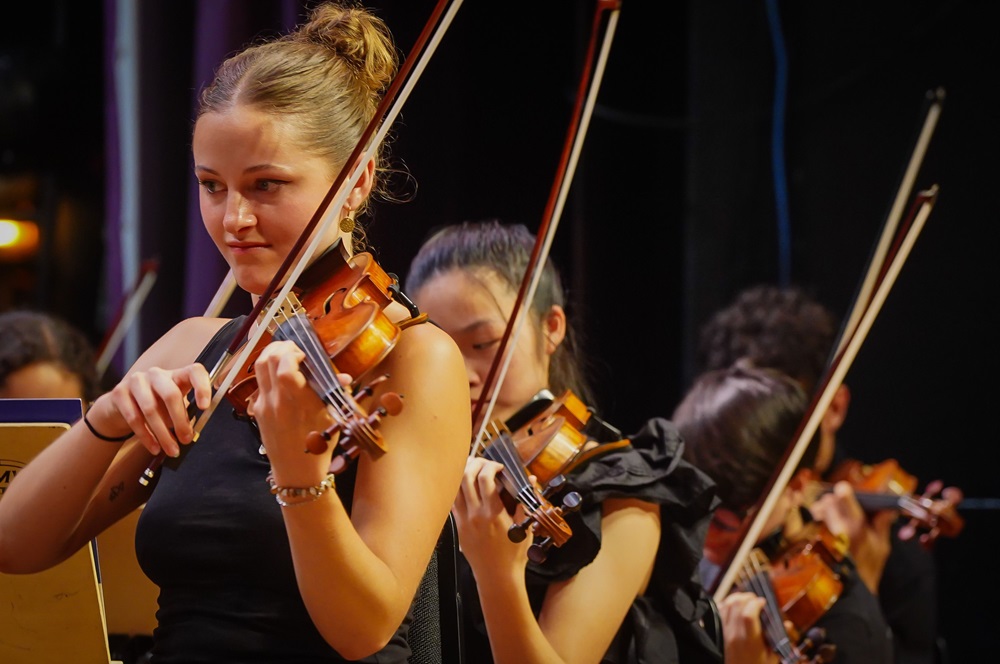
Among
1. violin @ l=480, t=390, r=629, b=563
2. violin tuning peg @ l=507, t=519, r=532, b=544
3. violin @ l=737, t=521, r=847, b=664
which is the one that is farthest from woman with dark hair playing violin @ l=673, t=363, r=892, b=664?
violin tuning peg @ l=507, t=519, r=532, b=544

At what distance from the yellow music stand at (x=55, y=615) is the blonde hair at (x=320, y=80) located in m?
0.45

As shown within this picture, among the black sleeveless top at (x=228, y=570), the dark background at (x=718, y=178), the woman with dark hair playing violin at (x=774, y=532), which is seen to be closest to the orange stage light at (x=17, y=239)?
the dark background at (x=718, y=178)

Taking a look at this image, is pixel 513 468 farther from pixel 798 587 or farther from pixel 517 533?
pixel 798 587

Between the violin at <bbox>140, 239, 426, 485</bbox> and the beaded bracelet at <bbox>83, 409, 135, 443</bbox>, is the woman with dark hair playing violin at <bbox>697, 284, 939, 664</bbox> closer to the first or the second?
the violin at <bbox>140, 239, 426, 485</bbox>

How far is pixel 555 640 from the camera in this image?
143cm

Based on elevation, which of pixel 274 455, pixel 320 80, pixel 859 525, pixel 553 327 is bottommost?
pixel 859 525

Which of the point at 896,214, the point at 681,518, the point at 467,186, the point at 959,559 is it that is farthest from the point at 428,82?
the point at 959,559

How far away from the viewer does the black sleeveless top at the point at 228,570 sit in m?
1.07

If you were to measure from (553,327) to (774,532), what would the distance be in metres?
0.61

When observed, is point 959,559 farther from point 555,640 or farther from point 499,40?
point 555,640

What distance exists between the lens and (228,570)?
109cm

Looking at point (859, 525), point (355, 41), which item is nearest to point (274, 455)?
point (355, 41)

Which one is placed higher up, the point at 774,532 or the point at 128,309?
the point at 128,309

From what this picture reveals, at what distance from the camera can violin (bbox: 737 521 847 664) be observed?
6.18 feet
